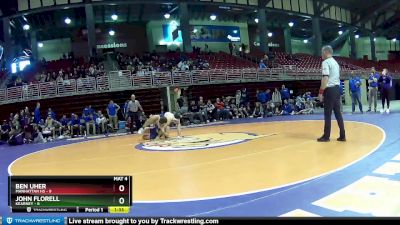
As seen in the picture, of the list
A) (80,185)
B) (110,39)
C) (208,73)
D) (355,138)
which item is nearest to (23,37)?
(110,39)

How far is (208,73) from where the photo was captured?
791 inches

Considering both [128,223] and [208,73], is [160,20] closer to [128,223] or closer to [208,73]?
[208,73]

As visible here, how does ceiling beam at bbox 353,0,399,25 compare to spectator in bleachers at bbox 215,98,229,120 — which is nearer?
spectator in bleachers at bbox 215,98,229,120

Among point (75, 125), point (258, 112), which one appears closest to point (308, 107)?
point (258, 112)

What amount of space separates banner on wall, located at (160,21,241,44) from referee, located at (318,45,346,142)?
74.2 feet

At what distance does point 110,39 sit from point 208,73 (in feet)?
39.0

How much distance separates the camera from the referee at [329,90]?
622cm

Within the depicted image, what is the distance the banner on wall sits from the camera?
2905 cm

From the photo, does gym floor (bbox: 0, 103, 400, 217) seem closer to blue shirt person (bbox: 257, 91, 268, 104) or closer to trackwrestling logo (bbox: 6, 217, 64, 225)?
trackwrestling logo (bbox: 6, 217, 64, 225)

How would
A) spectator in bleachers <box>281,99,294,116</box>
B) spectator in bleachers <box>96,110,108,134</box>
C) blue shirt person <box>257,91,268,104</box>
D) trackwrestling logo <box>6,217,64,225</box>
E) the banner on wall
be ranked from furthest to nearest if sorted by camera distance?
the banner on wall
blue shirt person <box>257,91,268,104</box>
spectator in bleachers <box>281,99,294,116</box>
spectator in bleachers <box>96,110,108,134</box>
trackwrestling logo <box>6,217,64,225</box>

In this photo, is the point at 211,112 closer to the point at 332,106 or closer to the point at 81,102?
the point at 81,102

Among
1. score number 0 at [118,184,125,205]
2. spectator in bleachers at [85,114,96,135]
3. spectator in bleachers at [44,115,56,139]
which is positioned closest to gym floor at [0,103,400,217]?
score number 0 at [118,184,125,205]

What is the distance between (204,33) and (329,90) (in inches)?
989
